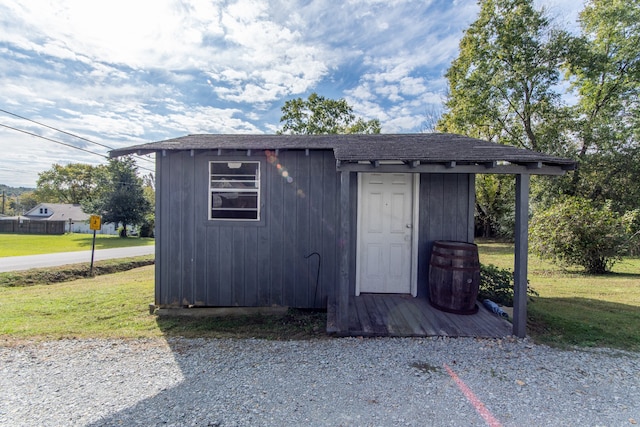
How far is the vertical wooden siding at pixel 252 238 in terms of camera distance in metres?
4.24

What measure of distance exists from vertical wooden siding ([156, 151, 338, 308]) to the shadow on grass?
2.93 meters

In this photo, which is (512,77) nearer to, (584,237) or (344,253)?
(584,237)

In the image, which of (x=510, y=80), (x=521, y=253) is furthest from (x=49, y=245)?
(x=510, y=80)

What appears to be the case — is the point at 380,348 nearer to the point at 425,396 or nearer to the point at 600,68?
the point at 425,396

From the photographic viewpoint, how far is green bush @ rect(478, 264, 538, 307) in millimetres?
4478

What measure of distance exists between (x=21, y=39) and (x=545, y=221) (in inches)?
678

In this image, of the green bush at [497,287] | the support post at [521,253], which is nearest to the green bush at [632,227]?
the green bush at [497,287]

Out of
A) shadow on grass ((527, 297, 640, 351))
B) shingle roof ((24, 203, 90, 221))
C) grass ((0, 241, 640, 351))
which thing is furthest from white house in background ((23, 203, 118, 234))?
shadow on grass ((527, 297, 640, 351))

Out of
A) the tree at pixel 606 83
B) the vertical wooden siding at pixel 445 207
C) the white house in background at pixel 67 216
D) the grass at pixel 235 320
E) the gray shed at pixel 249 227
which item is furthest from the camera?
the white house in background at pixel 67 216

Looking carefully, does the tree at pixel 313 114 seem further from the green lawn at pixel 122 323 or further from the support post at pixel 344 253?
the support post at pixel 344 253

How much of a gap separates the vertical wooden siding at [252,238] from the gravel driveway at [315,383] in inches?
43.3

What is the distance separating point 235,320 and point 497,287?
14.3 feet

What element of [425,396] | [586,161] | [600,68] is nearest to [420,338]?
[425,396]

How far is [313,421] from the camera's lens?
1.96m
